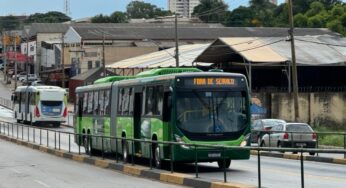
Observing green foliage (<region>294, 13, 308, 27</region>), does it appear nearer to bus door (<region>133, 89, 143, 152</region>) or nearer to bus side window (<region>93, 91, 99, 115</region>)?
bus side window (<region>93, 91, 99, 115</region>)

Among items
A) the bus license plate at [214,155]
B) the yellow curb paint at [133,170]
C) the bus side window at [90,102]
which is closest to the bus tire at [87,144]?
Result: the bus side window at [90,102]

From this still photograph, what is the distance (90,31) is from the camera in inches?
4628

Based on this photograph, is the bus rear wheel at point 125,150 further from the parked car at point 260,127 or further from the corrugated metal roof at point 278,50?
the corrugated metal roof at point 278,50

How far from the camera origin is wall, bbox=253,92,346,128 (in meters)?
50.2

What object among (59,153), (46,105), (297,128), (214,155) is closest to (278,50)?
(46,105)

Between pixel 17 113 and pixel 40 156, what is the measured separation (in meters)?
35.0

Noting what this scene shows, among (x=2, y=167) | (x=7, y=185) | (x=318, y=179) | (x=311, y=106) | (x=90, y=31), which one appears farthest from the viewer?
(x=90, y=31)

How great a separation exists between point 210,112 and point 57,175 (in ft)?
16.9

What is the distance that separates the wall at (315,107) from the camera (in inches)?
1977

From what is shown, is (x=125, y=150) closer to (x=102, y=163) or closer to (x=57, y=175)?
(x=102, y=163)

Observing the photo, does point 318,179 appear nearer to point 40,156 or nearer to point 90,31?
point 40,156

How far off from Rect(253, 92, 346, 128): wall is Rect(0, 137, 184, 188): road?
25.2 meters

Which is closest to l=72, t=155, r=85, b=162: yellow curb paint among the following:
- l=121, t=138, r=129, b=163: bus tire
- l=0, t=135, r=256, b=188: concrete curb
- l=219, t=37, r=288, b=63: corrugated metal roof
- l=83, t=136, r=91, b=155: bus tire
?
l=0, t=135, r=256, b=188: concrete curb

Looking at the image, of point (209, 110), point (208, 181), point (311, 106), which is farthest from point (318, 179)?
point (311, 106)
